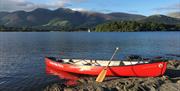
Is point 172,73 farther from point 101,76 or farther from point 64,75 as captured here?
point 64,75

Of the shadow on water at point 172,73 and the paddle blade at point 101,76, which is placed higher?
the paddle blade at point 101,76

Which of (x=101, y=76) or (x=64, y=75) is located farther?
(x=64, y=75)

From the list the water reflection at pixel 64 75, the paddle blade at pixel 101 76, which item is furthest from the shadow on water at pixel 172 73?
the water reflection at pixel 64 75

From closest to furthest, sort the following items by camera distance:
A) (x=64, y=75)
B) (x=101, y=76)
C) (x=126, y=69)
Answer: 1. (x=101, y=76)
2. (x=126, y=69)
3. (x=64, y=75)

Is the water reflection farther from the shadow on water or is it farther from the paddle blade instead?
the shadow on water

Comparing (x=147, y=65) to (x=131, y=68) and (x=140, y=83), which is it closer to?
(x=131, y=68)

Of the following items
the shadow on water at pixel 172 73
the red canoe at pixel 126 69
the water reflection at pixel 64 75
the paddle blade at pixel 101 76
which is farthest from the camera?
the water reflection at pixel 64 75

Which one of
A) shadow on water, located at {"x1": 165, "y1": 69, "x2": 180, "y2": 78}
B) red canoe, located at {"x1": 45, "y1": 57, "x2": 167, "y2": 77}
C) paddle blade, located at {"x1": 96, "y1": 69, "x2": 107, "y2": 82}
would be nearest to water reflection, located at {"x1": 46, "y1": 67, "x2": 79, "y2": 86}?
red canoe, located at {"x1": 45, "y1": 57, "x2": 167, "y2": 77}

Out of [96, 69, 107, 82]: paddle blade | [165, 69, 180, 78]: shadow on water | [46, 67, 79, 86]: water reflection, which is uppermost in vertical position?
[96, 69, 107, 82]: paddle blade

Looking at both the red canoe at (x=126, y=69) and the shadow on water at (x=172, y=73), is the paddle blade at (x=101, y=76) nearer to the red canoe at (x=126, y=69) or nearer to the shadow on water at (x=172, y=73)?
the red canoe at (x=126, y=69)

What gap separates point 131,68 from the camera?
30.2 metres

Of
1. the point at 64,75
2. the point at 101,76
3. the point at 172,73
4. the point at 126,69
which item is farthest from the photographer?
the point at 64,75

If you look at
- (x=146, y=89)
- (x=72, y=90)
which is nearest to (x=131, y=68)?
(x=146, y=89)

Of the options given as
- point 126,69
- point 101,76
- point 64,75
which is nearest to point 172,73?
point 126,69
